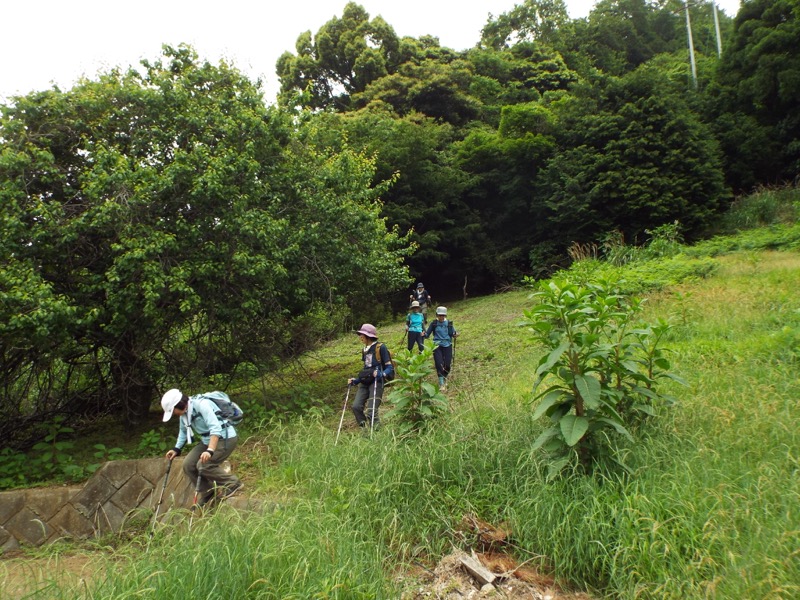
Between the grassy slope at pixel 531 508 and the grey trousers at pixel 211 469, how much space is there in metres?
0.40

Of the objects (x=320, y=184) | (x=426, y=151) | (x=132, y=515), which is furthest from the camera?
(x=426, y=151)

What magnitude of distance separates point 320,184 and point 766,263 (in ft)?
32.2

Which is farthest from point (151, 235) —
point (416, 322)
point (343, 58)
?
point (343, 58)

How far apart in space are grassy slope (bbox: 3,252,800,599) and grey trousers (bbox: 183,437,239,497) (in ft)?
1.32

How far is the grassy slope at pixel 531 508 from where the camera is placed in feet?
10.2

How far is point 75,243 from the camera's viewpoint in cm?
737

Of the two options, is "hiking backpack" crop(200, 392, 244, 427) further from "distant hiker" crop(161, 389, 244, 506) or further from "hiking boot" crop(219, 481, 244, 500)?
"hiking boot" crop(219, 481, 244, 500)

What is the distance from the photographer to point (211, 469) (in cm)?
556

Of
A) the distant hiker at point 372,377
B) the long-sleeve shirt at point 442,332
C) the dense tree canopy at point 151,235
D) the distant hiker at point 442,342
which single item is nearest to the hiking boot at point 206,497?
the distant hiker at point 372,377

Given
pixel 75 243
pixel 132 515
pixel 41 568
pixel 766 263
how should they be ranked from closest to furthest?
1. pixel 41 568
2. pixel 132 515
3. pixel 75 243
4. pixel 766 263

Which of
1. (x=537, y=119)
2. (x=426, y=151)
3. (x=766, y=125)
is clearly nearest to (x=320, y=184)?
(x=426, y=151)

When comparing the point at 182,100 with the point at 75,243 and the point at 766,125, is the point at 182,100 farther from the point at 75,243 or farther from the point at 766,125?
the point at 766,125

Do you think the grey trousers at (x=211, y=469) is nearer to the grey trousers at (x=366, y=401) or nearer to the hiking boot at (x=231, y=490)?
the hiking boot at (x=231, y=490)

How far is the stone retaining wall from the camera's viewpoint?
22.1ft
